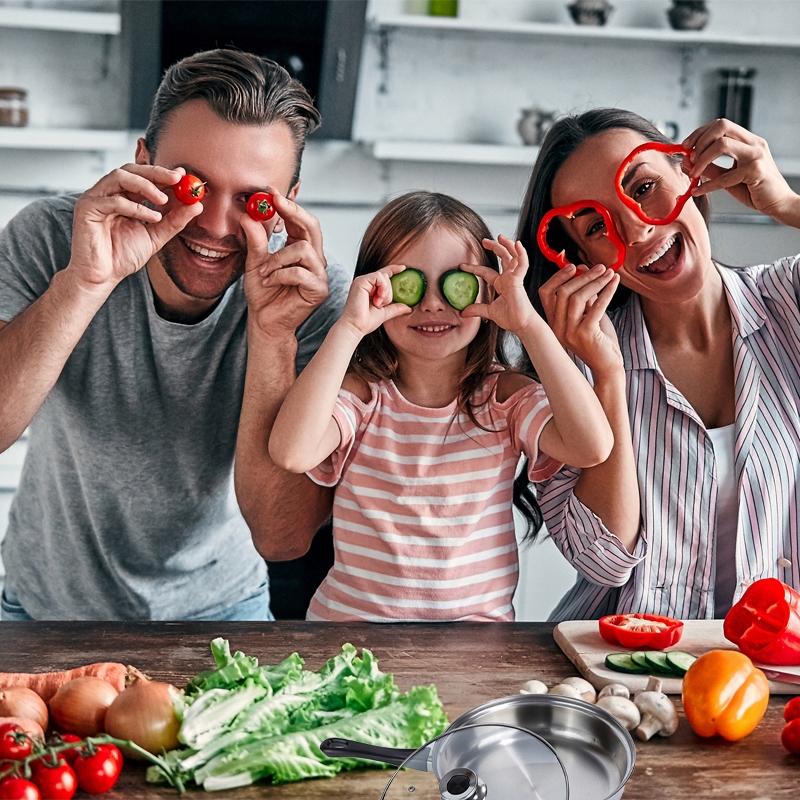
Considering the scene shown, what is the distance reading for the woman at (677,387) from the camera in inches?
70.4

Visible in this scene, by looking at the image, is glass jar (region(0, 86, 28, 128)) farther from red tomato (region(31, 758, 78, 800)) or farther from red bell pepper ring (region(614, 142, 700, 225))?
red tomato (region(31, 758, 78, 800))

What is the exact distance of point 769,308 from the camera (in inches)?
78.3

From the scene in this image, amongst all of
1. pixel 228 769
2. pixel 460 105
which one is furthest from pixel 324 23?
pixel 228 769

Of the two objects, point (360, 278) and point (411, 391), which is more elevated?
point (360, 278)

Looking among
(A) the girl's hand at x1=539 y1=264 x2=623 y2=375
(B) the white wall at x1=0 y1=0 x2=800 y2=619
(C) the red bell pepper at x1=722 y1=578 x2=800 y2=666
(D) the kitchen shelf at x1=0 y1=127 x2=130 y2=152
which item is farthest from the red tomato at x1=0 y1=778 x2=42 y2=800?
(D) the kitchen shelf at x1=0 y1=127 x2=130 y2=152

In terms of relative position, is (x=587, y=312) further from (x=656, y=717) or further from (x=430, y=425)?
(x=656, y=717)

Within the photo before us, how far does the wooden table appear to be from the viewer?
113cm

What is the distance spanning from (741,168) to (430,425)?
0.80 m

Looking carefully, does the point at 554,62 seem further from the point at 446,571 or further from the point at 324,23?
the point at 446,571

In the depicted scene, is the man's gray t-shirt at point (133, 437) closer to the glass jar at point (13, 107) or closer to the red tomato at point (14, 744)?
the red tomato at point (14, 744)

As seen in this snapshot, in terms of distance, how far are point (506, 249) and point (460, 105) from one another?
2.62 meters

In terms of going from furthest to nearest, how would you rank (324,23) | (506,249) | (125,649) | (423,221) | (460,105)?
(460,105)
(324,23)
(423,221)
(506,249)
(125,649)

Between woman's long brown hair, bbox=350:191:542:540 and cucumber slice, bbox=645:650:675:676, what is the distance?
2.04ft

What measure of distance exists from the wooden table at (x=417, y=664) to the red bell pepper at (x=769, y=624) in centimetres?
8
